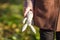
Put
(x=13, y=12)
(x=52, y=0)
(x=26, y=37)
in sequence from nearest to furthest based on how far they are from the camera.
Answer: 1. (x=52, y=0)
2. (x=26, y=37)
3. (x=13, y=12)

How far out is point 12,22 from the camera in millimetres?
3658

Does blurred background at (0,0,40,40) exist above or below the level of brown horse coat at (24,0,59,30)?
below

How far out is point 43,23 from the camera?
1845 millimetres

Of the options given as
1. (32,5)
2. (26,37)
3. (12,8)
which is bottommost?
(26,37)

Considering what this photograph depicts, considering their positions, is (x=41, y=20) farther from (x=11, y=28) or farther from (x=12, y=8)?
(x=12, y=8)

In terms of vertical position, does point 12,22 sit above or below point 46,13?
below

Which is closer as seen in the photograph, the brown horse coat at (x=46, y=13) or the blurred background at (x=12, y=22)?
the brown horse coat at (x=46, y=13)

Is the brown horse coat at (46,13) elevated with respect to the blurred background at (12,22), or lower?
elevated

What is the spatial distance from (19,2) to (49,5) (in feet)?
7.54

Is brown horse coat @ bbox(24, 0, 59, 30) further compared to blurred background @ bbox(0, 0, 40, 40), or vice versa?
blurred background @ bbox(0, 0, 40, 40)

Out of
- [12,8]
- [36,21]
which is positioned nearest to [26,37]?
[12,8]

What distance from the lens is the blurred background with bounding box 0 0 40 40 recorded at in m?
3.27

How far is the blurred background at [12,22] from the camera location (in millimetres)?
3271

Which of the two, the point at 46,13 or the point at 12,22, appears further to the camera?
the point at 12,22
